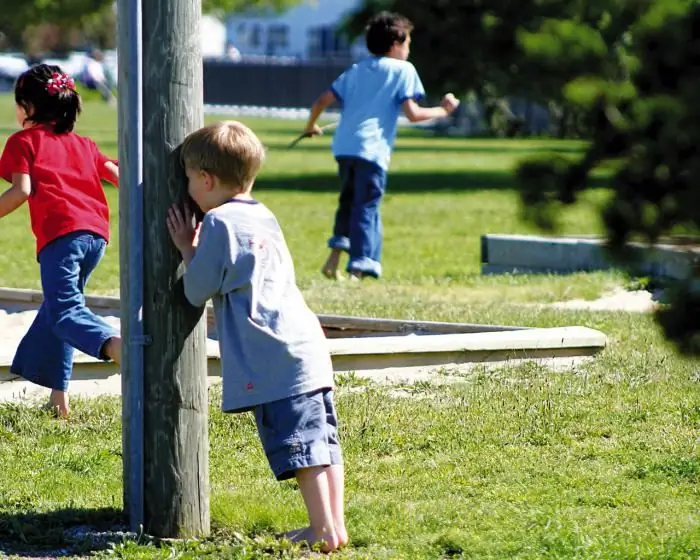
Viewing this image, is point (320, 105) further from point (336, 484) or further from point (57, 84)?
point (336, 484)

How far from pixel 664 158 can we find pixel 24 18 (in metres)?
37.1

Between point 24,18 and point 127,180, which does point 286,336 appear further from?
point 24,18

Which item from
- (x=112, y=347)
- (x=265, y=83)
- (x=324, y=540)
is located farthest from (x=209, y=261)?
(x=265, y=83)

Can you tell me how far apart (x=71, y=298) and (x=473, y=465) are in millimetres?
1867

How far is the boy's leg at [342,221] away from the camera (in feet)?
36.7

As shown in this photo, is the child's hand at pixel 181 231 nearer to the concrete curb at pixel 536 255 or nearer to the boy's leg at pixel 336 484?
the boy's leg at pixel 336 484

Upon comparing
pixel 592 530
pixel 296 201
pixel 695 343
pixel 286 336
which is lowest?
pixel 296 201

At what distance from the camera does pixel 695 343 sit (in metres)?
3.07

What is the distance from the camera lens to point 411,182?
78.1ft

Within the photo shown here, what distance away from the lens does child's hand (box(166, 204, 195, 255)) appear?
4.59m

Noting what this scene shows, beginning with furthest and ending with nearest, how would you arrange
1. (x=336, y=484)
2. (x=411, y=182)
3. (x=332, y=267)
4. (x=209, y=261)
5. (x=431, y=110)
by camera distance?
(x=411, y=182), (x=332, y=267), (x=431, y=110), (x=336, y=484), (x=209, y=261)

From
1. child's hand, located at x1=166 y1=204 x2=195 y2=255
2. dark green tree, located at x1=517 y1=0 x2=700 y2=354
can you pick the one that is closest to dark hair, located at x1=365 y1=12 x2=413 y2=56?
child's hand, located at x1=166 y1=204 x2=195 y2=255

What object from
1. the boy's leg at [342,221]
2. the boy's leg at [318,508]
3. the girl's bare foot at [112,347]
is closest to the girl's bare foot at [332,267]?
the boy's leg at [342,221]

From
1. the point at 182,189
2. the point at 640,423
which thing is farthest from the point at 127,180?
the point at 640,423
